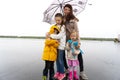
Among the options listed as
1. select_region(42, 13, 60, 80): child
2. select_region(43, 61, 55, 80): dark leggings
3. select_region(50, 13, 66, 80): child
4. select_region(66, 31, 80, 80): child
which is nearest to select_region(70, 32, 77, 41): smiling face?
select_region(66, 31, 80, 80): child

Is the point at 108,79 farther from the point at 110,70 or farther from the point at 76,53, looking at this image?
the point at 110,70

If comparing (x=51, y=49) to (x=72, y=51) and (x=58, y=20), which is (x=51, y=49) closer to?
(x=72, y=51)

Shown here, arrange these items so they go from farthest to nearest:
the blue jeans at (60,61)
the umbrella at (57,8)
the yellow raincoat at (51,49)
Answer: the umbrella at (57,8) < the blue jeans at (60,61) < the yellow raincoat at (51,49)

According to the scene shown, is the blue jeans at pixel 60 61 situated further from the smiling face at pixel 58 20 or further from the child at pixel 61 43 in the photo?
the smiling face at pixel 58 20

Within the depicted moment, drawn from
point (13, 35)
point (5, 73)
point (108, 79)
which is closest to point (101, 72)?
point (108, 79)

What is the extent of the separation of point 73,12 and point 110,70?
2085 millimetres

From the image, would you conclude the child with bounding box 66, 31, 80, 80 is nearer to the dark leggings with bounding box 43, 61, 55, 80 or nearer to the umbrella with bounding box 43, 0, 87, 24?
the dark leggings with bounding box 43, 61, 55, 80

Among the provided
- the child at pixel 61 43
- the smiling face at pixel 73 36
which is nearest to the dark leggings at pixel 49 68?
the child at pixel 61 43

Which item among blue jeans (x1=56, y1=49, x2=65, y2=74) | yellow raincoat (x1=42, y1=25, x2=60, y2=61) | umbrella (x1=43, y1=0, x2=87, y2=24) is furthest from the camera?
umbrella (x1=43, y1=0, x2=87, y2=24)

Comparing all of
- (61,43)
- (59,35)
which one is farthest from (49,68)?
(59,35)

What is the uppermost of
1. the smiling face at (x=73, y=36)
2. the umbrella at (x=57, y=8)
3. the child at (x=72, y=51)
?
the umbrella at (x=57, y=8)

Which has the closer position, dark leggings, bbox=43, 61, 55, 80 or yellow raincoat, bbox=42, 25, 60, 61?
yellow raincoat, bbox=42, 25, 60, 61

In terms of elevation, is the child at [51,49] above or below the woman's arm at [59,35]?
below

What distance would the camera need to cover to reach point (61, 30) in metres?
8.05
